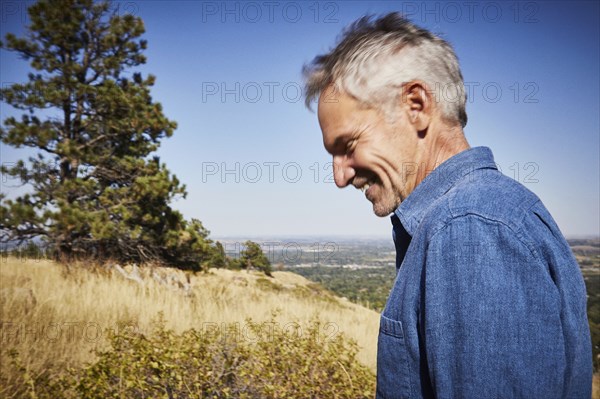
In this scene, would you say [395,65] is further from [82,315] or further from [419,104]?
[82,315]

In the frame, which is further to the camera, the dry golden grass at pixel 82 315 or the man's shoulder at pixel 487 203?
the dry golden grass at pixel 82 315

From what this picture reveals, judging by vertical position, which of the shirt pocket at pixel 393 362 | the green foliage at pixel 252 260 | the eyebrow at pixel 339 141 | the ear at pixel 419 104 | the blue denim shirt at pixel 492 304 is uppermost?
the ear at pixel 419 104

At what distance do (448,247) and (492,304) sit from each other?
0.41 feet

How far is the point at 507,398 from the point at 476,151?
0.60 meters

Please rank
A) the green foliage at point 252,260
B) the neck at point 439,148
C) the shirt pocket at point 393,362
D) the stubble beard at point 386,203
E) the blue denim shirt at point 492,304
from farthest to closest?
the green foliage at point 252,260 < the stubble beard at point 386,203 < the neck at point 439,148 < the shirt pocket at point 393,362 < the blue denim shirt at point 492,304

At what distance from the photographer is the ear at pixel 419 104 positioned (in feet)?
3.50

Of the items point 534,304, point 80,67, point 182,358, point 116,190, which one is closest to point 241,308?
point 182,358

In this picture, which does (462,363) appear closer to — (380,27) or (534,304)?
(534,304)

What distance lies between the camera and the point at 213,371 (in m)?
3.00

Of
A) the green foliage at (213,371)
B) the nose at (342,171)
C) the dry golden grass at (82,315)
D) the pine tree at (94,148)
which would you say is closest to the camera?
the nose at (342,171)

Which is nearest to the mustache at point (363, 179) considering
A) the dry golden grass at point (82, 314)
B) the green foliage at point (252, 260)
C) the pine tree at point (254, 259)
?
the dry golden grass at point (82, 314)

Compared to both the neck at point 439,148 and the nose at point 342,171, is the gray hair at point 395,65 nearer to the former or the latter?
the neck at point 439,148

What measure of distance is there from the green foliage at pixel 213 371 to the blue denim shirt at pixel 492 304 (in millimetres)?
2455

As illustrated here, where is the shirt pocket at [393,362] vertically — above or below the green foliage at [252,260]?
above
